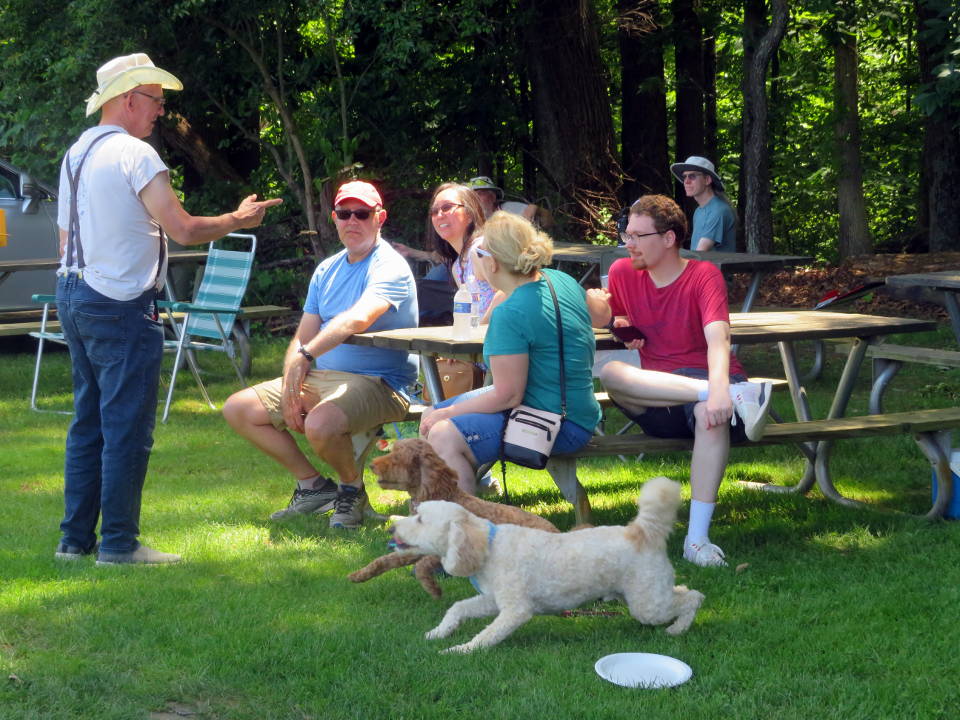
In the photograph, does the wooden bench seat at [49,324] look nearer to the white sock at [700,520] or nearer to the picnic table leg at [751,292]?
the picnic table leg at [751,292]

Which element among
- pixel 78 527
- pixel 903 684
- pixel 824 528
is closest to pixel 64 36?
pixel 78 527

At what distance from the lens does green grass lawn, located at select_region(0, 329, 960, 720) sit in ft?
10.0

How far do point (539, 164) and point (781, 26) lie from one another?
277 cm

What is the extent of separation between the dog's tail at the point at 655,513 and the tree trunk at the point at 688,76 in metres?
11.6

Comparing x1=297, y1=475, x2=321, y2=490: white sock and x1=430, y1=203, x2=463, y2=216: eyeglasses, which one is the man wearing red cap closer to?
x1=297, y1=475, x2=321, y2=490: white sock

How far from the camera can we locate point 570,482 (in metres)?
4.24

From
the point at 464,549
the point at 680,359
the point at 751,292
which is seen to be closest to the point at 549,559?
the point at 464,549

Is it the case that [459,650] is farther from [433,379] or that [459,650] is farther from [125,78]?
[125,78]

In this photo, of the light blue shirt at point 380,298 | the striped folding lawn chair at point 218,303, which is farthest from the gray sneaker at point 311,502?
the striped folding lawn chair at point 218,303

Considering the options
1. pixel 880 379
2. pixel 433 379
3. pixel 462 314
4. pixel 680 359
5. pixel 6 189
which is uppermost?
pixel 6 189

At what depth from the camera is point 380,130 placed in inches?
500

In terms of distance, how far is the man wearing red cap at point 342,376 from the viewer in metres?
4.84

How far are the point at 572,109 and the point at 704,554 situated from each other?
28.5 feet

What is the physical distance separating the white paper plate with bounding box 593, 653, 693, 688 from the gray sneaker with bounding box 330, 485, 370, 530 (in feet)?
6.02
